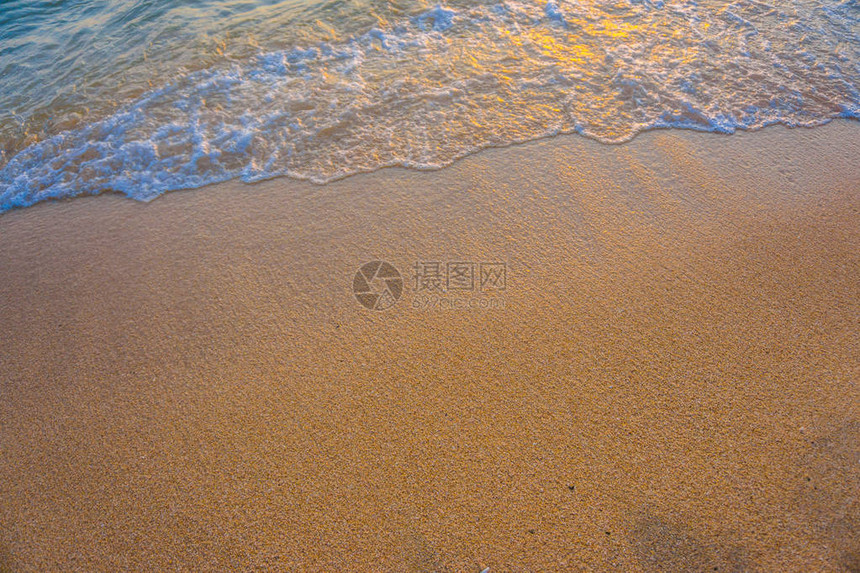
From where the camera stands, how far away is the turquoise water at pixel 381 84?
365 cm

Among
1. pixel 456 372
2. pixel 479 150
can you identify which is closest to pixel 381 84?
pixel 479 150

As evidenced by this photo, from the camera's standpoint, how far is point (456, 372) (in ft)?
7.47

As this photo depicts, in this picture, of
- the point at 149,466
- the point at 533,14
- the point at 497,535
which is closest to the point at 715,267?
the point at 497,535

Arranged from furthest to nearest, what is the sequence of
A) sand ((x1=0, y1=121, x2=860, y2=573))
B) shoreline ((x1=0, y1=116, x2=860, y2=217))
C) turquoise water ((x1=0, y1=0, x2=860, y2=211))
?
1. turquoise water ((x1=0, y1=0, x2=860, y2=211))
2. shoreline ((x1=0, y1=116, x2=860, y2=217))
3. sand ((x1=0, y1=121, x2=860, y2=573))

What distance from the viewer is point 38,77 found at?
196 inches

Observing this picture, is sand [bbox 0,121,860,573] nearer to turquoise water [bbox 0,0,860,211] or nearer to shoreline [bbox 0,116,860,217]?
shoreline [bbox 0,116,860,217]

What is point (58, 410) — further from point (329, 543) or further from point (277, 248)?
point (329, 543)

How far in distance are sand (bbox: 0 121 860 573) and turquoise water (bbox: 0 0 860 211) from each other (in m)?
0.35

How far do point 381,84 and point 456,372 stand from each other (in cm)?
308

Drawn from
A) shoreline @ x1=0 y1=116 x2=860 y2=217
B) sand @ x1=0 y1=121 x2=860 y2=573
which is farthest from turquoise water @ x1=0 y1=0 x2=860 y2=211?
sand @ x1=0 y1=121 x2=860 y2=573

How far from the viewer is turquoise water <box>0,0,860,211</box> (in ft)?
12.0

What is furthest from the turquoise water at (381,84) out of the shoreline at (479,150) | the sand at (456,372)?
the sand at (456,372)

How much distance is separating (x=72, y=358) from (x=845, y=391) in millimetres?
3799

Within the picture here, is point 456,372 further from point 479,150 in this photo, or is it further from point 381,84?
point 381,84
